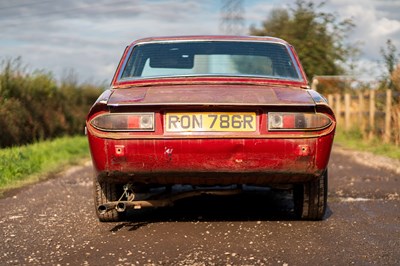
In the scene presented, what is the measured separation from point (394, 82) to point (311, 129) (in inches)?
472

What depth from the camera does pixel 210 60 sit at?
5.70 metres

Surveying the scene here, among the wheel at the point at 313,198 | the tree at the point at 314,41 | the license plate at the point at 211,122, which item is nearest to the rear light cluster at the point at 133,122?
the license plate at the point at 211,122

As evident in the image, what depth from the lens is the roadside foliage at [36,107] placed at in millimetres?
15312

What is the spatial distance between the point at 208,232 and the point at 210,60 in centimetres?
160

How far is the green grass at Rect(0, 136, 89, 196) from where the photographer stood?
912cm

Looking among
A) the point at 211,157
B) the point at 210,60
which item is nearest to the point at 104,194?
the point at 211,157

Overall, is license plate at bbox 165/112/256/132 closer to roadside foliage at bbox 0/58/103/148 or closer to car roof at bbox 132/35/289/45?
car roof at bbox 132/35/289/45

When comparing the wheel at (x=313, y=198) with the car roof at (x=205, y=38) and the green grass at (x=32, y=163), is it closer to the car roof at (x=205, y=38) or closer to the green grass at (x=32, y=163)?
the car roof at (x=205, y=38)

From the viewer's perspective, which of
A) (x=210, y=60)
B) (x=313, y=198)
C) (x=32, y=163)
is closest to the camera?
(x=313, y=198)

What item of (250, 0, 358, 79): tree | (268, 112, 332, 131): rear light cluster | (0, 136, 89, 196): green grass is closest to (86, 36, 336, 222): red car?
(268, 112, 332, 131): rear light cluster

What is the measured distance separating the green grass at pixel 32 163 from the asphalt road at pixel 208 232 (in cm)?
173

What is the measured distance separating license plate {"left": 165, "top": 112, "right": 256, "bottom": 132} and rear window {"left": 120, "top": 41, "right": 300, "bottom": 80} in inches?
33.7

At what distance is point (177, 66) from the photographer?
5.65m

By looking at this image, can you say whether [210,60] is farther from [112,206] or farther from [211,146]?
[112,206]
